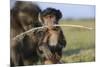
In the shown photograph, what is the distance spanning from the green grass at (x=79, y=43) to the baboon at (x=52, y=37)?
0.06 meters

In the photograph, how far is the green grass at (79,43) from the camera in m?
2.04

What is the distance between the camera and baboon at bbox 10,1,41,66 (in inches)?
73.5

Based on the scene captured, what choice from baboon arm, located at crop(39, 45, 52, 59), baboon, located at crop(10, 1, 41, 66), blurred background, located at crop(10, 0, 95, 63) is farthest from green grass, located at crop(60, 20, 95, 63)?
baboon, located at crop(10, 1, 41, 66)

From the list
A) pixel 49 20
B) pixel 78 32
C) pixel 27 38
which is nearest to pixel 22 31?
pixel 27 38

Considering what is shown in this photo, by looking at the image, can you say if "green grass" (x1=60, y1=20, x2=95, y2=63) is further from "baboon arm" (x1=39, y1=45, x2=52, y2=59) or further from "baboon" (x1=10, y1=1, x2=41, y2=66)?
"baboon" (x1=10, y1=1, x2=41, y2=66)

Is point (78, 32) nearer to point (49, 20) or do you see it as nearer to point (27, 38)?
point (49, 20)

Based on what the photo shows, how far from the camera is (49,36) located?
1.99 m

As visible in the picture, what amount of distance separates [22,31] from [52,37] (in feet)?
1.09

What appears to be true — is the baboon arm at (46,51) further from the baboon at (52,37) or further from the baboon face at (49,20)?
the baboon face at (49,20)

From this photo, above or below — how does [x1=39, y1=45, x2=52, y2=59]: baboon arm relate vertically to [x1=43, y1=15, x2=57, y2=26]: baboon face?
below

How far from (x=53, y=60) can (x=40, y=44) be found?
227 mm

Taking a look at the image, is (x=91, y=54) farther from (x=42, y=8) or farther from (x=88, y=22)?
(x=42, y=8)

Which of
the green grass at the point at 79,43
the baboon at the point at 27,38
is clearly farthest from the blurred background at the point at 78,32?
the baboon at the point at 27,38

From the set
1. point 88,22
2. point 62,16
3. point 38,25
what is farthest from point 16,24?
point 88,22
